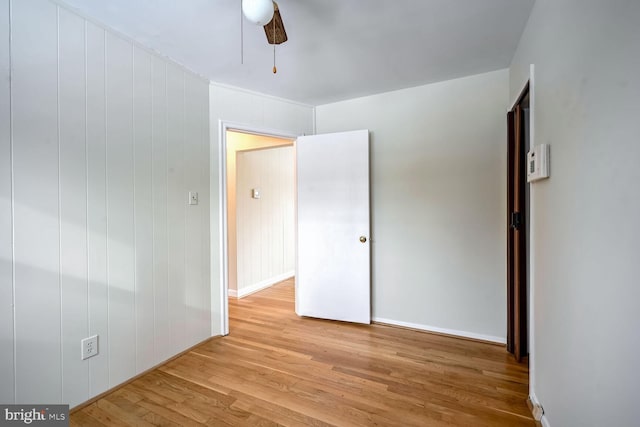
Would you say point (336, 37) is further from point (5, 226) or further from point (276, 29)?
point (5, 226)

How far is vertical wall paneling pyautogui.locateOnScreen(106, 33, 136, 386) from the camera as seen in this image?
72.7 inches

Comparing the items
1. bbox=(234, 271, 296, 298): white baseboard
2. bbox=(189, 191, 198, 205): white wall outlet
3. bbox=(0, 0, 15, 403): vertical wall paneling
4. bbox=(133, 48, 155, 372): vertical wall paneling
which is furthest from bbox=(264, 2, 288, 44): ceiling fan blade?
bbox=(234, 271, 296, 298): white baseboard

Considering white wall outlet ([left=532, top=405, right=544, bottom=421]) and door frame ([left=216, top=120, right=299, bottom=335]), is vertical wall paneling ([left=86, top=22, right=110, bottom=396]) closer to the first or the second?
door frame ([left=216, top=120, right=299, bottom=335])

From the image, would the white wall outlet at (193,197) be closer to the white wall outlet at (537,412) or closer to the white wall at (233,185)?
the white wall at (233,185)

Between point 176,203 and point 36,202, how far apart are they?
2.85 ft

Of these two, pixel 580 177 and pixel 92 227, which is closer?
pixel 580 177

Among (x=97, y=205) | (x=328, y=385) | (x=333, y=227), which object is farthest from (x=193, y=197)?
(x=328, y=385)

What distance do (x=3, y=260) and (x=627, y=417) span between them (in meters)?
2.55

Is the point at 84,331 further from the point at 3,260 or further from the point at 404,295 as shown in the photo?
the point at 404,295

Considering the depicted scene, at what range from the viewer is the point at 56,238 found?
1.59m

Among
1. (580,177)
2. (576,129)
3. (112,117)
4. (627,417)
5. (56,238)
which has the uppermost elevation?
(112,117)

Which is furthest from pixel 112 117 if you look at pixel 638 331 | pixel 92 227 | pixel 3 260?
pixel 638 331

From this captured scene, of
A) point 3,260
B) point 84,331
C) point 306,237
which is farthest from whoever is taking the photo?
point 306,237

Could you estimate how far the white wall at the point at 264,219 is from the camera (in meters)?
4.00
